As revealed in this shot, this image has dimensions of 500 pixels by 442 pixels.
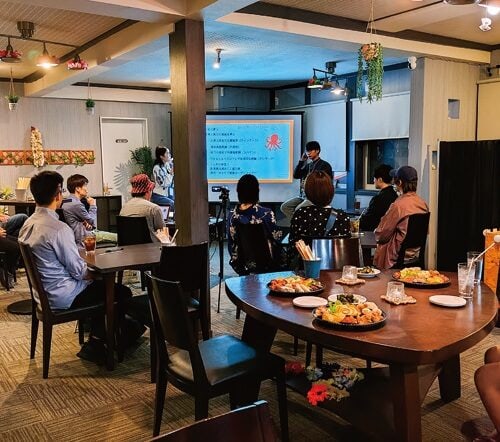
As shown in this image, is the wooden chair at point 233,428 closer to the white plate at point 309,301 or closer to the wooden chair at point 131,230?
the white plate at point 309,301

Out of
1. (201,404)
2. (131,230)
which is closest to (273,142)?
(131,230)

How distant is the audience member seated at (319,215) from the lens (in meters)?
3.50

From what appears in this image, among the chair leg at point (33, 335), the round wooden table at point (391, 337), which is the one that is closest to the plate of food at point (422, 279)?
the round wooden table at point (391, 337)

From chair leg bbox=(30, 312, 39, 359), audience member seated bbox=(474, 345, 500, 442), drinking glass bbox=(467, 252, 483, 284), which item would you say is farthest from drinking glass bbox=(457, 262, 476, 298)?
chair leg bbox=(30, 312, 39, 359)

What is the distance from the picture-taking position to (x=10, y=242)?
5.40 metres

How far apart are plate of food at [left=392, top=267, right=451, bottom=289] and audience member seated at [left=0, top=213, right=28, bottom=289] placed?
4.26 m

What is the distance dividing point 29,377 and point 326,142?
5.88 m

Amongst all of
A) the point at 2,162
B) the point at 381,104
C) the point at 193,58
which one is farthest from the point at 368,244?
the point at 2,162

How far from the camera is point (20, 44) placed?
571cm

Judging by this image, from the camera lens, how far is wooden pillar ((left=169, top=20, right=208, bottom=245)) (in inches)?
151

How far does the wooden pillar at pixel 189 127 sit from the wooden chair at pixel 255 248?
31cm

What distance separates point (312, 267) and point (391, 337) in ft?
2.93

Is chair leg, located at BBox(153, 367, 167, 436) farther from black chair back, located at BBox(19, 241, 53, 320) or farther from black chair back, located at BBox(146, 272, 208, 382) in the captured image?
black chair back, located at BBox(19, 241, 53, 320)

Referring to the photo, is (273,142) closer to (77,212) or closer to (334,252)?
(77,212)
